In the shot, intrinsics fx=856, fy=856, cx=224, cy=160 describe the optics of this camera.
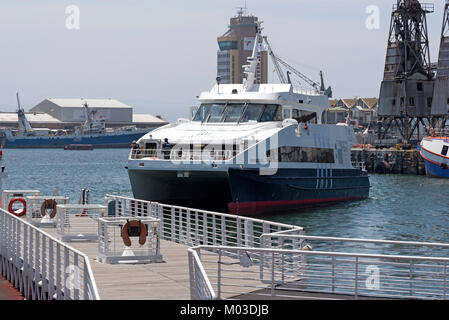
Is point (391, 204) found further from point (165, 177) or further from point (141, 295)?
point (141, 295)

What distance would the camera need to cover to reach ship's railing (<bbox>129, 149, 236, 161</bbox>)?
123ft

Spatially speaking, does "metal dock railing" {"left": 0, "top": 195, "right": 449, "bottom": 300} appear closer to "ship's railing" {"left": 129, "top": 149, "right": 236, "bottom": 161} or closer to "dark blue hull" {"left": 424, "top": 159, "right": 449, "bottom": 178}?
"ship's railing" {"left": 129, "top": 149, "right": 236, "bottom": 161}

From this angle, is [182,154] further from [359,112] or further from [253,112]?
[359,112]

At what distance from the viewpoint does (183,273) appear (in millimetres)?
17078

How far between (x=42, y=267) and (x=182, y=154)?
2180 centimetres

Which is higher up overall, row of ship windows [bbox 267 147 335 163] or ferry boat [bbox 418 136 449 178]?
row of ship windows [bbox 267 147 335 163]

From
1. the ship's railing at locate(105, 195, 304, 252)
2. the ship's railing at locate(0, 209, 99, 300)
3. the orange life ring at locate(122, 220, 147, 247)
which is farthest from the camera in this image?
the ship's railing at locate(105, 195, 304, 252)

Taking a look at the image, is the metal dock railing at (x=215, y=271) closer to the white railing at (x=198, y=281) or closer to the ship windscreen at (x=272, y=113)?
the white railing at (x=198, y=281)

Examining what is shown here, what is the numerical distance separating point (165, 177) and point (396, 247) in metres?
11.6

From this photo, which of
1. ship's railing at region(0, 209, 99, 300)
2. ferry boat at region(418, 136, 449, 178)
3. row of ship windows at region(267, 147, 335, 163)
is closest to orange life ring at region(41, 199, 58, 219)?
ship's railing at region(0, 209, 99, 300)

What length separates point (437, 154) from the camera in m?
79.6

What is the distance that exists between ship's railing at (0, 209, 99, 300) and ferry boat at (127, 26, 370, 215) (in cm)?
1606

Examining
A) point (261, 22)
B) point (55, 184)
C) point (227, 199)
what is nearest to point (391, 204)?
point (261, 22)

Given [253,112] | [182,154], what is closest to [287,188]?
[253,112]
